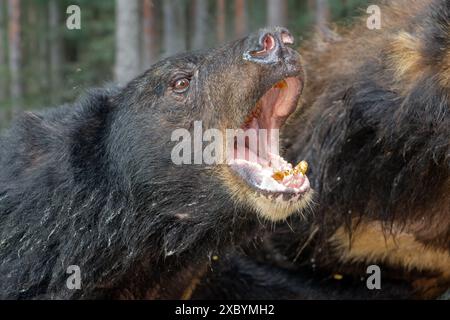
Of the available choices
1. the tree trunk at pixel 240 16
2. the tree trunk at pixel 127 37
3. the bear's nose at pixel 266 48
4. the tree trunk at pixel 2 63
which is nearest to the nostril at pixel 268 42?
the bear's nose at pixel 266 48

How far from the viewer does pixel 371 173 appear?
579 centimetres

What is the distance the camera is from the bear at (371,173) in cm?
521

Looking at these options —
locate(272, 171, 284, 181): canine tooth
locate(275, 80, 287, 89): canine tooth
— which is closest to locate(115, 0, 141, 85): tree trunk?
locate(275, 80, 287, 89): canine tooth

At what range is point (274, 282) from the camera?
6730 mm

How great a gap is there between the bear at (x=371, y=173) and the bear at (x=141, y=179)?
963mm

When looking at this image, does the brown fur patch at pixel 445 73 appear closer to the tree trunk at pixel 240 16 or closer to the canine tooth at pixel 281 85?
the canine tooth at pixel 281 85

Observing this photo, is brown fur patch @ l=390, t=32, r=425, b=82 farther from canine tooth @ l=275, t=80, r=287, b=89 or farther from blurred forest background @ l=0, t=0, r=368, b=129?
blurred forest background @ l=0, t=0, r=368, b=129

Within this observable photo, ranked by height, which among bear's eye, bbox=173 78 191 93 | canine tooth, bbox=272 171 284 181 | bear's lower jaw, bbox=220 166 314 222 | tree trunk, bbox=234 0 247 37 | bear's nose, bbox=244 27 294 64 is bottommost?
bear's lower jaw, bbox=220 166 314 222

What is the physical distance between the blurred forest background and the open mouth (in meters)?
11.2

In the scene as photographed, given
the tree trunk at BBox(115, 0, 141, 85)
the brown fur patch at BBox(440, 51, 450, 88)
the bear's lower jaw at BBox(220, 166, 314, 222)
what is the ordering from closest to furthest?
1. the bear's lower jaw at BBox(220, 166, 314, 222)
2. the brown fur patch at BBox(440, 51, 450, 88)
3. the tree trunk at BBox(115, 0, 141, 85)

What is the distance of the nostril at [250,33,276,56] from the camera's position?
4.47 meters
